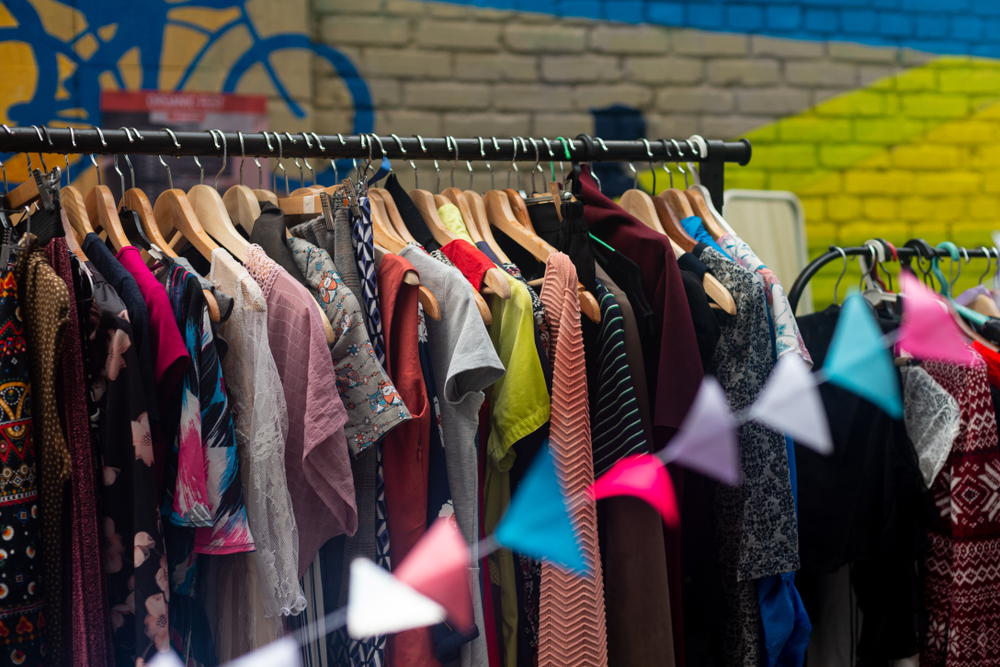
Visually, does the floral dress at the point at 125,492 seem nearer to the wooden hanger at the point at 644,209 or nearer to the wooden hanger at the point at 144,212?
the wooden hanger at the point at 144,212

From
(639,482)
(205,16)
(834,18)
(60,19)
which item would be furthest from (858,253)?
(60,19)

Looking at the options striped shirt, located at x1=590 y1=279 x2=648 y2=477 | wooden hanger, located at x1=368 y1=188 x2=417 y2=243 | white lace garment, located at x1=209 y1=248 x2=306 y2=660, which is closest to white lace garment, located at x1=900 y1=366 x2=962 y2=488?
striped shirt, located at x1=590 y1=279 x2=648 y2=477

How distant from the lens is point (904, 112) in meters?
2.48

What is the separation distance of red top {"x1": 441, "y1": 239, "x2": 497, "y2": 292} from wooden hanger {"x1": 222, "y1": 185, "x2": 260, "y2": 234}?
0.95ft

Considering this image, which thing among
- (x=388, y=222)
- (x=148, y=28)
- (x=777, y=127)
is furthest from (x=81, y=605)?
(x=777, y=127)

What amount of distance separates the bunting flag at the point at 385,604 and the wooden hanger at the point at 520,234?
0.43 meters

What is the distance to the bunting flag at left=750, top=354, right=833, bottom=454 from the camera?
3.56ft

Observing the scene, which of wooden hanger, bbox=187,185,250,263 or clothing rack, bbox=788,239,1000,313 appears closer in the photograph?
wooden hanger, bbox=187,185,250,263

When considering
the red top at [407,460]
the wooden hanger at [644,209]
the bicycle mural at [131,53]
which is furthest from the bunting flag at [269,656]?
the bicycle mural at [131,53]

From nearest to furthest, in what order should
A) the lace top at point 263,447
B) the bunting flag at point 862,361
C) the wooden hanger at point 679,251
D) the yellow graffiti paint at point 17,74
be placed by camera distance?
the lace top at point 263,447, the wooden hanger at point 679,251, the bunting flag at point 862,361, the yellow graffiti paint at point 17,74

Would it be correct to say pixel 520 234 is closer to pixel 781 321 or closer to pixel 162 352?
pixel 781 321

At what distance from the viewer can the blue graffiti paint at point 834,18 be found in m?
2.28

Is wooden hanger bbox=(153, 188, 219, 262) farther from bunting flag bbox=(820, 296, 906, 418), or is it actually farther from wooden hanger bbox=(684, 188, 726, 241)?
bunting flag bbox=(820, 296, 906, 418)

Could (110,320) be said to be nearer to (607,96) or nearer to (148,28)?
(148,28)
